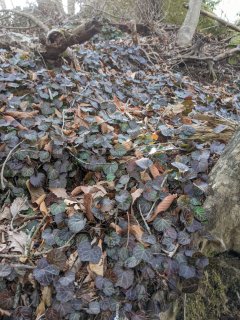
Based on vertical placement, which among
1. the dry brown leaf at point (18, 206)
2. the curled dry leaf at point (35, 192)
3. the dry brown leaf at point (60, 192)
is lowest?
the dry brown leaf at point (18, 206)

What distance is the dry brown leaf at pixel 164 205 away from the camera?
1.84 meters

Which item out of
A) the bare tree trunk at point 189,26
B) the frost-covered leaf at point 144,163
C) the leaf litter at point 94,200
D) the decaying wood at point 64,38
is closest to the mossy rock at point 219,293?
the leaf litter at point 94,200

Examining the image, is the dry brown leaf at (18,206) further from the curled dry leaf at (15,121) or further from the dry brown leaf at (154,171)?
the dry brown leaf at (154,171)

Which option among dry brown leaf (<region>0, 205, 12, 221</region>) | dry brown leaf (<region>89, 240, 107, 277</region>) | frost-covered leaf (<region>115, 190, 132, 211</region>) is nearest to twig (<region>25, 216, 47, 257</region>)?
dry brown leaf (<region>0, 205, 12, 221</region>)

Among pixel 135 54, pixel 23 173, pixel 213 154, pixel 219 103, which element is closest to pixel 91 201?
pixel 23 173

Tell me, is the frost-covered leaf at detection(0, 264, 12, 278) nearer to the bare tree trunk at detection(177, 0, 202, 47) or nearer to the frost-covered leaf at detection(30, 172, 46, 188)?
the frost-covered leaf at detection(30, 172, 46, 188)

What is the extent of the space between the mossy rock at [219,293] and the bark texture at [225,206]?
127 millimetres

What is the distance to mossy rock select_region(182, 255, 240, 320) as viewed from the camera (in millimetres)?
1940

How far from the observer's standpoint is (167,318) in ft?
5.71

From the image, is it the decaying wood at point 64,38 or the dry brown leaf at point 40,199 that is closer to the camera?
the dry brown leaf at point 40,199

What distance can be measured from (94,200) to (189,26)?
592cm

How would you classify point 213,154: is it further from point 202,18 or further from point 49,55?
point 202,18

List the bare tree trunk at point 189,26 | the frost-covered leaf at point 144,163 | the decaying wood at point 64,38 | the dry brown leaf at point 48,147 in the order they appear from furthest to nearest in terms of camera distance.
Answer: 1. the bare tree trunk at point 189,26
2. the decaying wood at point 64,38
3. the dry brown leaf at point 48,147
4. the frost-covered leaf at point 144,163

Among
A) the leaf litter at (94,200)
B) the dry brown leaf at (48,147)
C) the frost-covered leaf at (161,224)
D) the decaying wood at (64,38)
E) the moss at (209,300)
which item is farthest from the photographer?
the decaying wood at (64,38)
